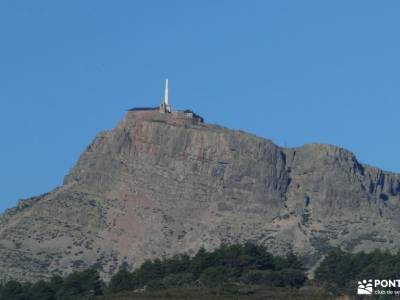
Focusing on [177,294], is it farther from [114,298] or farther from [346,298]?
[346,298]

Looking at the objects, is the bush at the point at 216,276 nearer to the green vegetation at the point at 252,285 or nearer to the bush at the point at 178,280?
the green vegetation at the point at 252,285

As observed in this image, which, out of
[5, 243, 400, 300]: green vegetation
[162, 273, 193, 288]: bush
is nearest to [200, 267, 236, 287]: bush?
[5, 243, 400, 300]: green vegetation

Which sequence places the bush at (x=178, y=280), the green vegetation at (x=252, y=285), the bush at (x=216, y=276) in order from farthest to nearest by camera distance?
the bush at (x=178, y=280) < the bush at (x=216, y=276) < the green vegetation at (x=252, y=285)

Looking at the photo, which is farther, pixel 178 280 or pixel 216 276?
pixel 178 280

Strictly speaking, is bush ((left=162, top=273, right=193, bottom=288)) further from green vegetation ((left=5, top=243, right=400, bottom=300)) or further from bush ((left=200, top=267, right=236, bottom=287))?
bush ((left=200, top=267, right=236, bottom=287))

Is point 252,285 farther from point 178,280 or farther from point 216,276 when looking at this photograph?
point 178,280

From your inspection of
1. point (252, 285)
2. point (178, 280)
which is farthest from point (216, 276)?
point (252, 285)

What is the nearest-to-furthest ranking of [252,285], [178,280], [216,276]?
[252,285]
[216,276]
[178,280]

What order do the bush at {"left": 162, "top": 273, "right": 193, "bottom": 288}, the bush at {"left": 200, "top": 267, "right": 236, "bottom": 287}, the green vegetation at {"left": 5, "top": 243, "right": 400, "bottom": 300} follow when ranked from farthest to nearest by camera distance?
the bush at {"left": 162, "top": 273, "right": 193, "bottom": 288} → the bush at {"left": 200, "top": 267, "right": 236, "bottom": 287} → the green vegetation at {"left": 5, "top": 243, "right": 400, "bottom": 300}

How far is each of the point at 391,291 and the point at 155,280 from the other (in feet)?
114

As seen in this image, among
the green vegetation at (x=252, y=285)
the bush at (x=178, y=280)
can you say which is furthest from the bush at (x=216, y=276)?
the bush at (x=178, y=280)

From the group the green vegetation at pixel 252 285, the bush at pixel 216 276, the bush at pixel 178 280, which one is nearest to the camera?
the green vegetation at pixel 252 285

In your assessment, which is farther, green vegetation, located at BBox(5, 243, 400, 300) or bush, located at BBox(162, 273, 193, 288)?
bush, located at BBox(162, 273, 193, 288)

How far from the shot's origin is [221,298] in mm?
176875
